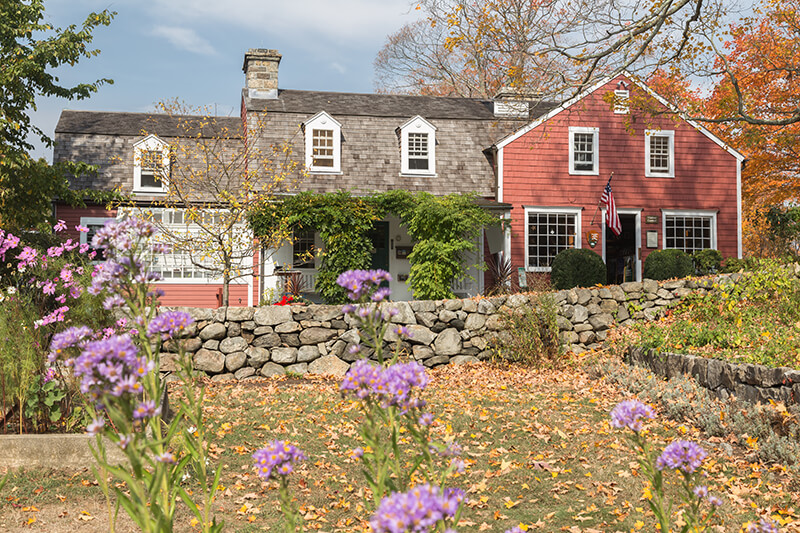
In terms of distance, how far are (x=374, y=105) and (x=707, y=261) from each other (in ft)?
33.4

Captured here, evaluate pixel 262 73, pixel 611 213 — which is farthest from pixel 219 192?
pixel 611 213

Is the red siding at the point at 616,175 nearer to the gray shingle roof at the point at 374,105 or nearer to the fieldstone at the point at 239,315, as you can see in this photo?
the gray shingle roof at the point at 374,105

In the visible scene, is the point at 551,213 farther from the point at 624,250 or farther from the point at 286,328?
the point at 286,328

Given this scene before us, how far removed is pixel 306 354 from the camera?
10367 mm

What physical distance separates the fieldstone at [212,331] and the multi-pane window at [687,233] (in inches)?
502

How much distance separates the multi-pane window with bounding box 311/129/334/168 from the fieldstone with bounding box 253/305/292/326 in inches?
301

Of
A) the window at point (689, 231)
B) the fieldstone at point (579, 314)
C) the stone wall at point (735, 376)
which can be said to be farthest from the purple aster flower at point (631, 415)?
the window at point (689, 231)

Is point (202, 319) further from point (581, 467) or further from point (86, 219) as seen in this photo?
point (86, 219)

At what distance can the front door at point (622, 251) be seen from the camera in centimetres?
1798

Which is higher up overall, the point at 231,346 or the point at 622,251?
the point at 622,251

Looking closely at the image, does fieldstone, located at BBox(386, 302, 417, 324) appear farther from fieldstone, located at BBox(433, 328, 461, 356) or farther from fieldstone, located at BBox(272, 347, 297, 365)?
fieldstone, located at BBox(272, 347, 297, 365)

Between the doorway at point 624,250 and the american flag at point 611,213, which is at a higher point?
the american flag at point 611,213

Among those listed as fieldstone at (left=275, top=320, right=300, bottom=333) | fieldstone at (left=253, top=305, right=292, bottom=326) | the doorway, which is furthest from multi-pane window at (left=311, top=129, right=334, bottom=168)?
the doorway

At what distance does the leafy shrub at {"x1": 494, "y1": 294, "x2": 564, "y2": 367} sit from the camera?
1023 cm
